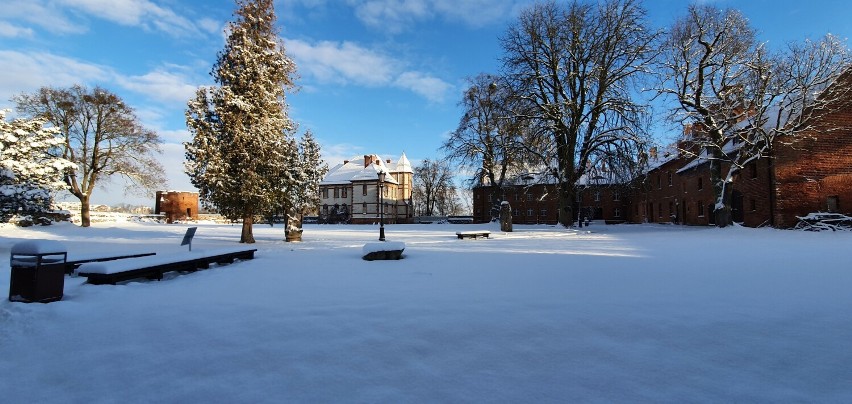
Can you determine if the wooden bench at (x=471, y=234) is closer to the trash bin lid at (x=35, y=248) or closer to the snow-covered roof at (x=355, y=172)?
the trash bin lid at (x=35, y=248)

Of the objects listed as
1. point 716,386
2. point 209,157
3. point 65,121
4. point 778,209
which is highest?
point 65,121

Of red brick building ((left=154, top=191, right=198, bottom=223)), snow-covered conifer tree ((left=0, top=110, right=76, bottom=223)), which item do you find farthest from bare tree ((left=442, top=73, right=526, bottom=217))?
red brick building ((left=154, top=191, right=198, bottom=223))

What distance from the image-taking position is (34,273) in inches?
236

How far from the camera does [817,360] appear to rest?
3.86 metres

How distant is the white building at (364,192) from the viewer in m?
59.9

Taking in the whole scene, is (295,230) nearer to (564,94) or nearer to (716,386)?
(564,94)

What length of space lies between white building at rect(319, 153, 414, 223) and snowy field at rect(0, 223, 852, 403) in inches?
1960

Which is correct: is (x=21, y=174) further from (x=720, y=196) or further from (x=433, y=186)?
(x=433, y=186)

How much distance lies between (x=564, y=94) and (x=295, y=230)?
17620 millimetres

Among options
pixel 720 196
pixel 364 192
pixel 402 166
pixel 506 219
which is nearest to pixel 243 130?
pixel 506 219

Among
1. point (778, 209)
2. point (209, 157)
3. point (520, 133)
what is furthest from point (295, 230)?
point (778, 209)

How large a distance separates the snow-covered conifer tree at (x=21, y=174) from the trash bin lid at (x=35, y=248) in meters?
13.0

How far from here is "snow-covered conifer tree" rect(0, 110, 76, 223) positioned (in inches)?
611

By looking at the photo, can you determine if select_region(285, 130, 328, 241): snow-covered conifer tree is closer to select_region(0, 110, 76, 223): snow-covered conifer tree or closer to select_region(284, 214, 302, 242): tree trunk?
select_region(284, 214, 302, 242): tree trunk
